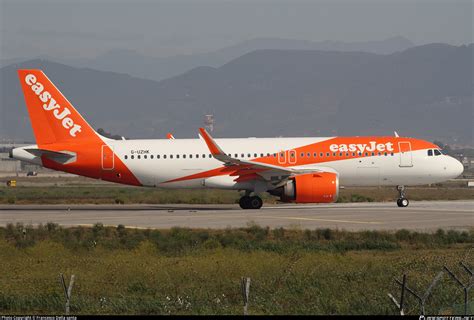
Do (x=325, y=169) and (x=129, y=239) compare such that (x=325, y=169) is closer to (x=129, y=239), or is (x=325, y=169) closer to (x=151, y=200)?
(x=151, y=200)

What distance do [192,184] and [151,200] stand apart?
7.87 meters

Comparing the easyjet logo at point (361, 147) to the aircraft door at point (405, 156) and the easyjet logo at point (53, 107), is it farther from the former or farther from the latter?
the easyjet logo at point (53, 107)

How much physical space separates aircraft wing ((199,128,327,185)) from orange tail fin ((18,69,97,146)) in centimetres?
645

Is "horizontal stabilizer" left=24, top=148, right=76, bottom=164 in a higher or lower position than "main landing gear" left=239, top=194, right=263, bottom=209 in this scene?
higher

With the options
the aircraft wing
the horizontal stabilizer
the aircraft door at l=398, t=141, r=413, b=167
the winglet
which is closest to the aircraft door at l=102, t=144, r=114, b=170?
the horizontal stabilizer

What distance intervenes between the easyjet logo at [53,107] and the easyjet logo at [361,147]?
12.3 m

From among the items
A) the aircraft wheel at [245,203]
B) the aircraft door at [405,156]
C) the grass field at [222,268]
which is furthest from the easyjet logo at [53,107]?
the aircraft door at [405,156]

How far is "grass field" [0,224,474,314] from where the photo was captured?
56.6 ft

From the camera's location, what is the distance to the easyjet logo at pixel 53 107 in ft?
146

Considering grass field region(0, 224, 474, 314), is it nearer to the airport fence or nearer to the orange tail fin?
the airport fence

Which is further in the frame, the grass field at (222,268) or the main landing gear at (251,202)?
the main landing gear at (251,202)

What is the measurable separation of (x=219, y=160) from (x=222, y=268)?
21.3m

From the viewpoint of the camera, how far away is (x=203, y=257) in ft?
80.3

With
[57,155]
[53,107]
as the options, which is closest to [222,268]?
[57,155]
